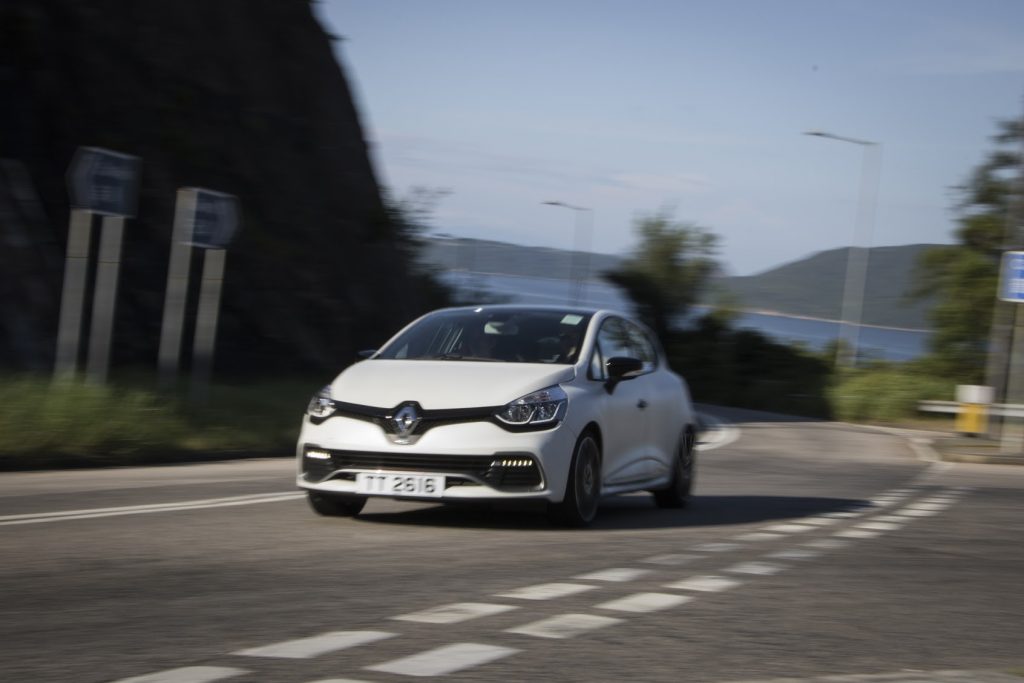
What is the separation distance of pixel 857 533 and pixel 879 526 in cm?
83

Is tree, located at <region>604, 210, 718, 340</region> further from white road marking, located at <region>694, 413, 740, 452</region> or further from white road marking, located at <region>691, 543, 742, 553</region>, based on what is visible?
white road marking, located at <region>691, 543, 742, 553</region>

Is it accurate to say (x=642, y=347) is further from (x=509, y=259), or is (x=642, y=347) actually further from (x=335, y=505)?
(x=509, y=259)

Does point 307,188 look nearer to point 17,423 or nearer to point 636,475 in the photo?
point 17,423

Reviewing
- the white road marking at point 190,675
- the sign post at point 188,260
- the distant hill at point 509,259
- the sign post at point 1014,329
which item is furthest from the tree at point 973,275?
the white road marking at point 190,675

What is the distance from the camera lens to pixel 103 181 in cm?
1712

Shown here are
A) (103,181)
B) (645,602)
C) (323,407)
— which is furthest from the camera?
(103,181)

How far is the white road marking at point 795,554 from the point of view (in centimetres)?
974

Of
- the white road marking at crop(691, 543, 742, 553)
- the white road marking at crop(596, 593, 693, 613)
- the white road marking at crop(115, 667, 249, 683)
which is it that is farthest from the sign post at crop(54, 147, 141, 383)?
the white road marking at crop(115, 667, 249, 683)

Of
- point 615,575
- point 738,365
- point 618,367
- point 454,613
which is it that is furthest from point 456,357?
point 738,365

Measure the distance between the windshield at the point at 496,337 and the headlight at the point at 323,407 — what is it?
903 mm

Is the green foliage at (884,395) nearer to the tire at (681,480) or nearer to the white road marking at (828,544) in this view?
the tire at (681,480)

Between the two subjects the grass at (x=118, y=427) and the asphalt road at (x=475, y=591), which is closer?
the asphalt road at (x=475, y=591)

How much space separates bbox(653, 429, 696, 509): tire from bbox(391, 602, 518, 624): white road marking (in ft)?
19.4

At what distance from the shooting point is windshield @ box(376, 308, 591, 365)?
11086 mm
